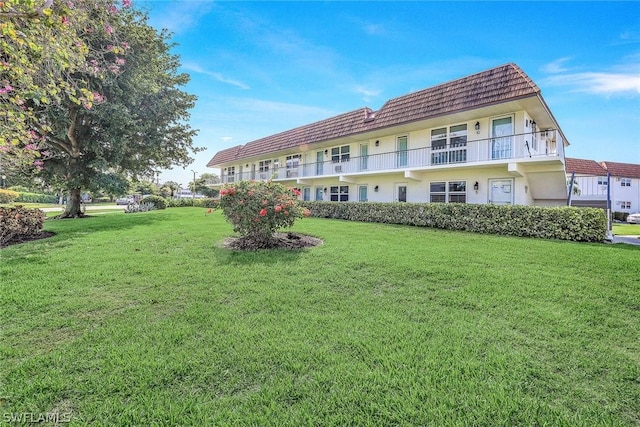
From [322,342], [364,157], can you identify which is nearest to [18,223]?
[322,342]

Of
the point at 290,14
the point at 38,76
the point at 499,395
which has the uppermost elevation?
the point at 290,14

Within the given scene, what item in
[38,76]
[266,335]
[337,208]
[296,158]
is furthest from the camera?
[296,158]

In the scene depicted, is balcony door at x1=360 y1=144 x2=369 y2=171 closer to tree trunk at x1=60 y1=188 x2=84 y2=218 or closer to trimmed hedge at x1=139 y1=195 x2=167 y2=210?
tree trunk at x1=60 y1=188 x2=84 y2=218

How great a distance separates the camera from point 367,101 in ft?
69.3

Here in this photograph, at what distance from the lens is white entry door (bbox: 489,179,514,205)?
45.6ft

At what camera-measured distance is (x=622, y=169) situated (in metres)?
36.7

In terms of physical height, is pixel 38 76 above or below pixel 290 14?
below

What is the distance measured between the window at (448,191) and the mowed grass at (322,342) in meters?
9.43

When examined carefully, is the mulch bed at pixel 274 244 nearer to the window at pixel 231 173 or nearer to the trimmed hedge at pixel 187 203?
the trimmed hedge at pixel 187 203

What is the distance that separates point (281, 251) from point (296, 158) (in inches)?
771

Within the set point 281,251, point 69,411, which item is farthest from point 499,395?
point 281,251

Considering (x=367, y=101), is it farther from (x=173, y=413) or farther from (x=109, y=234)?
(x=173, y=413)

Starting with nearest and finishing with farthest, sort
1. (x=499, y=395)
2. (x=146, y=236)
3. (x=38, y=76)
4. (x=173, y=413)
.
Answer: (x=173, y=413) < (x=499, y=395) < (x=38, y=76) < (x=146, y=236)

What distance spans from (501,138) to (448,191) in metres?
3.76
